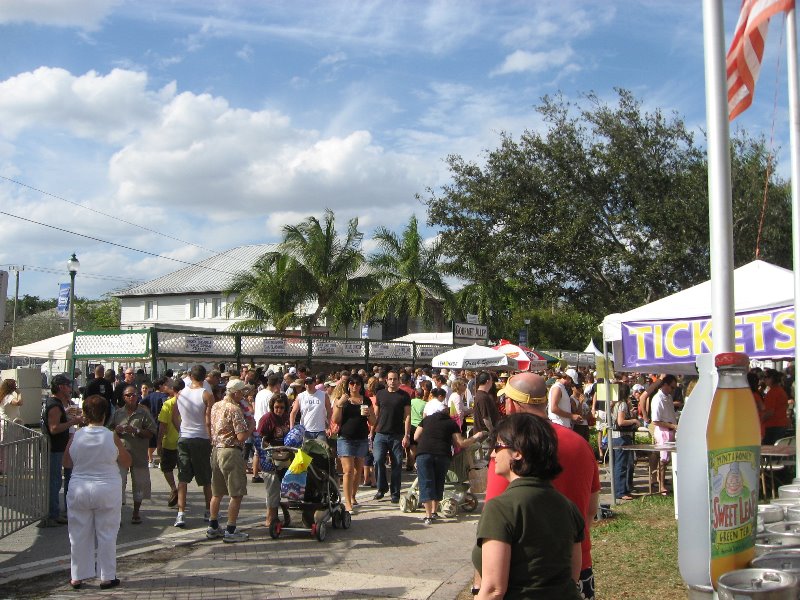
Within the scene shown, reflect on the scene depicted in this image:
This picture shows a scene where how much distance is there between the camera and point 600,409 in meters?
16.0

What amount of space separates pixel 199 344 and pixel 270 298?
68.3ft

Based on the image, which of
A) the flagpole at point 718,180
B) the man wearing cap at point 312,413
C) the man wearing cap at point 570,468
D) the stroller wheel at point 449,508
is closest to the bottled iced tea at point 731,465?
the man wearing cap at point 570,468

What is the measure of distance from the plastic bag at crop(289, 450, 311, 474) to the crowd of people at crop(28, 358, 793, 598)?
14.1 inches

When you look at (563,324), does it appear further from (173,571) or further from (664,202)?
(173,571)

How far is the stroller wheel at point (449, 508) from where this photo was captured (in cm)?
1069

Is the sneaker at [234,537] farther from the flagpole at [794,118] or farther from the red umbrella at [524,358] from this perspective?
the red umbrella at [524,358]

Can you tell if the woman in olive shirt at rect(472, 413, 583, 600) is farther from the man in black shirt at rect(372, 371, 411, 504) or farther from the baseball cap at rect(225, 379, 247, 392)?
the man in black shirt at rect(372, 371, 411, 504)

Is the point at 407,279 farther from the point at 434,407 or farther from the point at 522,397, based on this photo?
the point at 522,397

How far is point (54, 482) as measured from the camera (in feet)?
32.7

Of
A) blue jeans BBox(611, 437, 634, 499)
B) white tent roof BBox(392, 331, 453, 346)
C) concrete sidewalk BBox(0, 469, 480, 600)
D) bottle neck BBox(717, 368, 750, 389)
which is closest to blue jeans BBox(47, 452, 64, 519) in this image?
concrete sidewalk BBox(0, 469, 480, 600)

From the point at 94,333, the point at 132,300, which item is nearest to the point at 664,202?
the point at 94,333

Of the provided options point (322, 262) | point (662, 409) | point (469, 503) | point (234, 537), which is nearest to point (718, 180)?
point (234, 537)

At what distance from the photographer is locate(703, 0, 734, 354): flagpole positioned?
509 centimetres

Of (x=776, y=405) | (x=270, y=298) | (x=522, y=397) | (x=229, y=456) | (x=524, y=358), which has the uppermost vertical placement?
(x=270, y=298)
